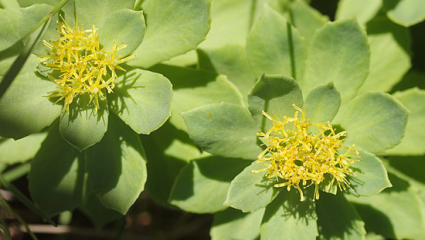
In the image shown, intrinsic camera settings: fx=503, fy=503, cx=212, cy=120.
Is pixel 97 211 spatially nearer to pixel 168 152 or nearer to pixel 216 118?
pixel 168 152

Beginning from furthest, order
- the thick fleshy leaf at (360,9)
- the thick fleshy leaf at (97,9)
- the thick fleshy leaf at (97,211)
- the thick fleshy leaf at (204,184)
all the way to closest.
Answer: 1. the thick fleshy leaf at (360,9)
2. the thick fleshy leaf at (97,211)
3. the thick fleshy leaf at (204,184)
4. the thick fleshy leaf at (97,9)

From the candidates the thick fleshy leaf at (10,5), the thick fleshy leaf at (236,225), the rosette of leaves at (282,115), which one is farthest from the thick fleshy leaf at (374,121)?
the thick fleshy leaf at (10,5)

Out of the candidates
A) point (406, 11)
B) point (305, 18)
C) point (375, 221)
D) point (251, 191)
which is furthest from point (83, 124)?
point (406, 11)

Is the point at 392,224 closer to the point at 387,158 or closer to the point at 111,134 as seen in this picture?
the point at 387,158

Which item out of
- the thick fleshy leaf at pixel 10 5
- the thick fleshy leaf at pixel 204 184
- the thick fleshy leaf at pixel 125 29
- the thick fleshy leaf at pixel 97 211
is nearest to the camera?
the thick fleshy leaf at pixel 125 29

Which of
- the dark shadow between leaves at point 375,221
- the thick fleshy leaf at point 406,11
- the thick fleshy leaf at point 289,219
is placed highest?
the thick fleshy leaf at point 406,11

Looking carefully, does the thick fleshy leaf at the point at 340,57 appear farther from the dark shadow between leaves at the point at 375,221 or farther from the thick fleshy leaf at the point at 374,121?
the dark shadow between leaves at the point at 375,221
